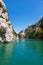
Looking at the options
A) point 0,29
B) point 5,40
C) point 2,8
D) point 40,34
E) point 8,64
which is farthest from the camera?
point 40,34

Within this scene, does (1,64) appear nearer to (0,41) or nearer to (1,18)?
(0,41)

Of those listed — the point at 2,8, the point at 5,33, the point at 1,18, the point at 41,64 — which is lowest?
the point at 41,64

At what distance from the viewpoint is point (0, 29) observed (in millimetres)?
61719

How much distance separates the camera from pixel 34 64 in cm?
2105

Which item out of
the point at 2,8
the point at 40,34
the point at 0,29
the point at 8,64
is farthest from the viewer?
the point at 40,34

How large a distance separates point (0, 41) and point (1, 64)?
140ft

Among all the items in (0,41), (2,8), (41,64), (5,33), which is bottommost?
(41,64)

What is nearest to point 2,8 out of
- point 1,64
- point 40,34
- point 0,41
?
point 0,41

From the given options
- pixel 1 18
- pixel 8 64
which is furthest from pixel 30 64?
pixel 1 18

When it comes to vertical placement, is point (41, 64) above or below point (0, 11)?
below

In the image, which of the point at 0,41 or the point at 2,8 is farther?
the point at 2,8

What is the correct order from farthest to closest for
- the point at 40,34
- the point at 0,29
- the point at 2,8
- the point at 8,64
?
the point at 40,34, the point at 2,8, the point at 0,29, the point at 8,64

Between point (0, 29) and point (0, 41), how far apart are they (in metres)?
5.89

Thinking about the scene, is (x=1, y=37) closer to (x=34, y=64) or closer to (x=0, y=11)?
(x=0, y=11)
